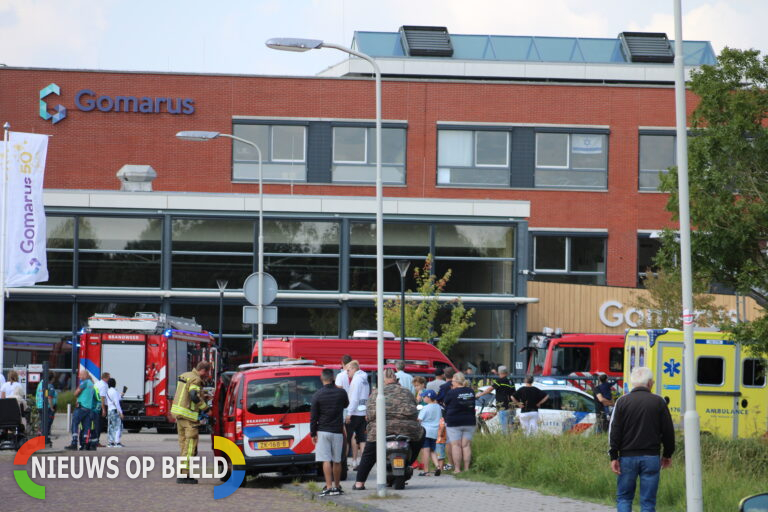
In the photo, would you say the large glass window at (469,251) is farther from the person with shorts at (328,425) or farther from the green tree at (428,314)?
the person with shorts at (328,425)

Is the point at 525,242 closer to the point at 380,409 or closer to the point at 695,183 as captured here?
the point at 695,183

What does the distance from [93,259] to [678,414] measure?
2268cm

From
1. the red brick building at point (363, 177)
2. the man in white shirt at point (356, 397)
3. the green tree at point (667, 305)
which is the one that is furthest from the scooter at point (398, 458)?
the red brick building at point (363, 177)

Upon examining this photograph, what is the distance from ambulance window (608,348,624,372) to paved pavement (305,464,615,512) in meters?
21.2

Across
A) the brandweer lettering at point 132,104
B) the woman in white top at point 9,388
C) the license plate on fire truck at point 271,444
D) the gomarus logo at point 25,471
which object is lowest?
the gomarus logo at point 25,471

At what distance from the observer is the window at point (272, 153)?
4603cm

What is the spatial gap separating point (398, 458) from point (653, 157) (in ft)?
110

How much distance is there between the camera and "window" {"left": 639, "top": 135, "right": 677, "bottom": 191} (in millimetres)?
47594

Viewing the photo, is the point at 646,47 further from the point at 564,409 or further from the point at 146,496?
the point at 146,496

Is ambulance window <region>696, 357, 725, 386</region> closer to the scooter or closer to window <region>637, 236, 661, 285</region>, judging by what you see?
the scooter

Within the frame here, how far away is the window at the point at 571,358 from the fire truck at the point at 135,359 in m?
12.4

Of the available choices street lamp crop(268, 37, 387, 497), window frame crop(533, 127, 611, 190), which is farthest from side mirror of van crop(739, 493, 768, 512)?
window frame crop(533, 127, 611, 190)

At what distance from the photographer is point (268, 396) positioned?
18188 millimetres

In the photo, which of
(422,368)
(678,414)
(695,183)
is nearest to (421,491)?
(695,183)
